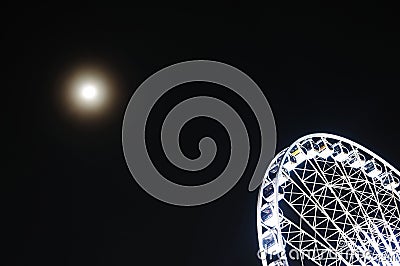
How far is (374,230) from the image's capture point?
18.3 meters

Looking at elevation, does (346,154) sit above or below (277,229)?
above

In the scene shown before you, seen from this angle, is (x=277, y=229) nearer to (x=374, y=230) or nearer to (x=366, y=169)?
(x=374, y=230)

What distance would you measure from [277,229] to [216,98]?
899cm

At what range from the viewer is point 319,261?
1694 cm

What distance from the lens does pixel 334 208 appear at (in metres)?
19.1

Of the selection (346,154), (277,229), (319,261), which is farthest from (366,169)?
(277,229)

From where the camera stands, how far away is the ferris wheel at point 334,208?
16031mm

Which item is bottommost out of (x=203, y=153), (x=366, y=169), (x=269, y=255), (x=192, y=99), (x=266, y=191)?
(x=269, y=255)

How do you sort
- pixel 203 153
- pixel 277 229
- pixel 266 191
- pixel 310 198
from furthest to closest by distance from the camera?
pixel 203 153 → pixel 310 198 → pixel 266 191 → pixel 277 229

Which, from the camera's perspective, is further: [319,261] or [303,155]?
[303,155]

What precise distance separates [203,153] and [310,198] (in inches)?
238

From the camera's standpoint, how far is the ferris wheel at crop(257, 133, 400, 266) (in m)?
16.0

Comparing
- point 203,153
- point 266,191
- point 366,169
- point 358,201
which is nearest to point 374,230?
point 358,201

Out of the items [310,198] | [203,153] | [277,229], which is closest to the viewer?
[277,229]
